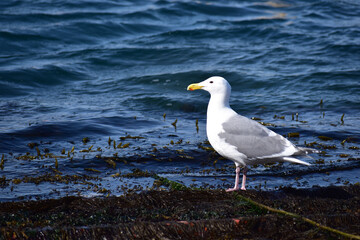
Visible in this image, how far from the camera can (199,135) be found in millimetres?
8617

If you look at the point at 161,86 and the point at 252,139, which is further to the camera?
the point at 161,86

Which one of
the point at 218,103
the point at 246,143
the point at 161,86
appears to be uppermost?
the point at 218,103

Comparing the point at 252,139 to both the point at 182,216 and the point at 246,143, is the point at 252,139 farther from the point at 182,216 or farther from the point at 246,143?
the point at 182,216

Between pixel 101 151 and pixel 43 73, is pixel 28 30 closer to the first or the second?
pixel 43 73

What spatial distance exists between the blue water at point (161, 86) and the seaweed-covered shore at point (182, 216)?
3.14 feet

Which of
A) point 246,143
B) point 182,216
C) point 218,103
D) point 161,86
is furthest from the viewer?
point 161,86

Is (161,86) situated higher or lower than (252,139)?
higher

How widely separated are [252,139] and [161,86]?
7584 millimetres

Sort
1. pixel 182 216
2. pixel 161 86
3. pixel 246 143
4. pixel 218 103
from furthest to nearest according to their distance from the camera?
pixel 161 86 < pixel 218 103 < pixel 246 143 < pixel 182 216

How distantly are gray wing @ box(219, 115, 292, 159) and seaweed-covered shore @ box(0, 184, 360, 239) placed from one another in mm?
605

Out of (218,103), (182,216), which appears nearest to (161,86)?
(218,103)

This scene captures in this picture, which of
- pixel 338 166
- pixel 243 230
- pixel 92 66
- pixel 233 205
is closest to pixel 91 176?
pixel 233 205

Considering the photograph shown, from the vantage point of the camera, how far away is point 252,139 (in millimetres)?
5633

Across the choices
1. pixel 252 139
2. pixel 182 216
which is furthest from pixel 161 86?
pixel 182 216
